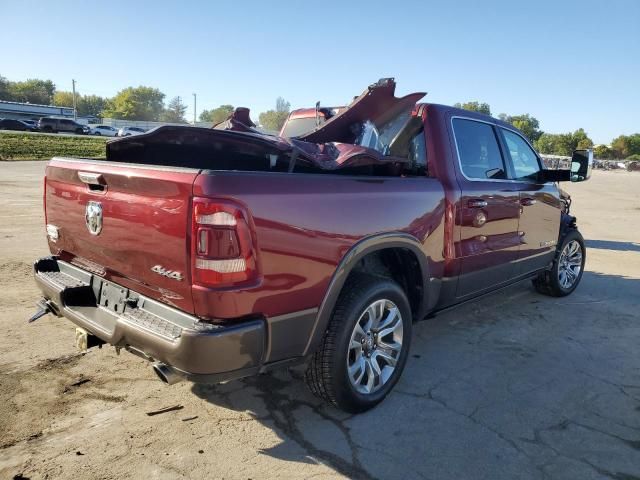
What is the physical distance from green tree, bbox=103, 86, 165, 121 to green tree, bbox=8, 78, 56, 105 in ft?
47.6

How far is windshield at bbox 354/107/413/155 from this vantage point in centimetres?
391

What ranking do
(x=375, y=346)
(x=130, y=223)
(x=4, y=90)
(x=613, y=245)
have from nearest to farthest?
(x=130, y=223)
(x=375, y=346)
(x=613, y=245)
(x=4, y=90)

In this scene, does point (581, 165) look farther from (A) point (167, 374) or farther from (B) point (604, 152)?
(B) point (604, 152)

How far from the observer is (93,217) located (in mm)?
2828

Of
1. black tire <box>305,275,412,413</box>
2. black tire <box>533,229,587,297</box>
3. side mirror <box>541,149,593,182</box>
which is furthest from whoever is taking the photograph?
black tire <box>533,229,587,297</box>

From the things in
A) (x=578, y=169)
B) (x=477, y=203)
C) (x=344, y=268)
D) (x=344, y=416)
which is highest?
(x=578, y=169)

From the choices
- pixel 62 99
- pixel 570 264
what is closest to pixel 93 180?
pixel 570 264

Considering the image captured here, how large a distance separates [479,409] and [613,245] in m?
7.80

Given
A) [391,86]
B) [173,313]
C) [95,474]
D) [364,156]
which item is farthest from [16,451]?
[391,86]

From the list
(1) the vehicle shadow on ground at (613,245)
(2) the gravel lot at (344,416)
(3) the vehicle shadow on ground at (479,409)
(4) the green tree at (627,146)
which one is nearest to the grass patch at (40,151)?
(1) the vehicle shadow on ground at (613,245)

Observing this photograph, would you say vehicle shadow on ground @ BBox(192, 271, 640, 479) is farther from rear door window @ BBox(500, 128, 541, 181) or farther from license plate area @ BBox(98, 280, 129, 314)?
rear door window @ BBox(500, 128, 541, 181)

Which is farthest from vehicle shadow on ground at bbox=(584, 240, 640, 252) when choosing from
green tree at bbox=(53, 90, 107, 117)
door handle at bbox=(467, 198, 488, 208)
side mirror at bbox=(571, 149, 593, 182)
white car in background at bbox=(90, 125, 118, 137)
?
green tree at bbox=(53, 90, 107, 117)

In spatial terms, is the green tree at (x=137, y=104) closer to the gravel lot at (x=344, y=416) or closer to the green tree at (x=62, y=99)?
the green tree at (x=62, y=99)

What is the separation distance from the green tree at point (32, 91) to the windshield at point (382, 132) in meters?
138
